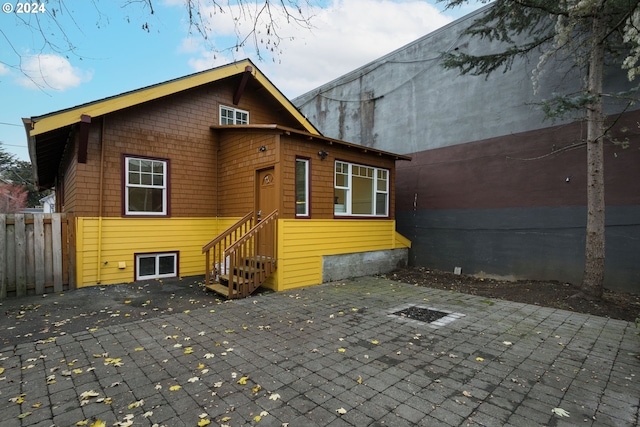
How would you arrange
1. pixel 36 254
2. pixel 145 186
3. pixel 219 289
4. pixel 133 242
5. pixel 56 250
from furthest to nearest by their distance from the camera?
pixel 145 186 → pixel 133 242 → pixel 56 250 → pixel 219 289 → pixel 36 254

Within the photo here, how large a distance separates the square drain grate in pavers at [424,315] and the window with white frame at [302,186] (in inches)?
126

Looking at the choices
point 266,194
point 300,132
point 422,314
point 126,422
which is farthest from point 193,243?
point 126,422

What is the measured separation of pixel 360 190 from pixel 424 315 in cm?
459

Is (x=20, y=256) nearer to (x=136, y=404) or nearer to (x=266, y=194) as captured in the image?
(x=266, y=194)

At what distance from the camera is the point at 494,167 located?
8766mm

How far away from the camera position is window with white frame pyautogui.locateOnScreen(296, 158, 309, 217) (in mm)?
7593

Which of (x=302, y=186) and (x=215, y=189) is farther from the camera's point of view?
(x=215, y=189)

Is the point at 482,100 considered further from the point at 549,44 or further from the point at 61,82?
the point at 61,82

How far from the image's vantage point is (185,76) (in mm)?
8055

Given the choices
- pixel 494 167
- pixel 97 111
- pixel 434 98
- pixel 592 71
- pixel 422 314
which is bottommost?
pixel 422 314

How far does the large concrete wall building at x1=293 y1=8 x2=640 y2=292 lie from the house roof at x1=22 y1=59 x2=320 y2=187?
3.79 metres

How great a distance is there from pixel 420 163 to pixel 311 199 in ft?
15.5

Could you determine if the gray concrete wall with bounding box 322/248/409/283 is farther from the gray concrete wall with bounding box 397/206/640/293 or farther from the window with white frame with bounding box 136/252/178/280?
the window with white frame with bounding box 136/252/178/280

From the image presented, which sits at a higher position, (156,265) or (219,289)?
(156,265)
